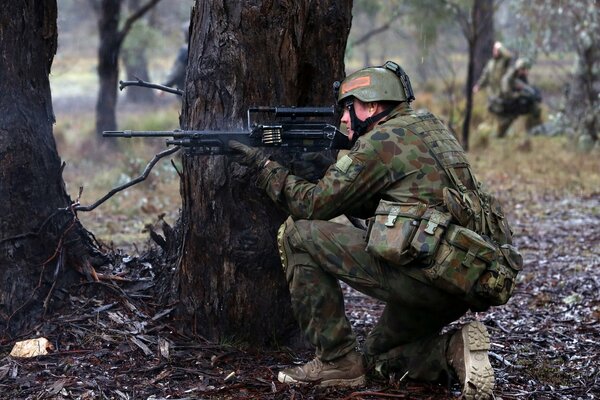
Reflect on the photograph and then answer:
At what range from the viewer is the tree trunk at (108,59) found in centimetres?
1402

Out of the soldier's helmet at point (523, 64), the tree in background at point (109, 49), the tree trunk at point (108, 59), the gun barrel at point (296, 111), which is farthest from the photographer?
the soldier's helmet at point (523, 64)

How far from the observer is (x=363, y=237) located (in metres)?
4.25

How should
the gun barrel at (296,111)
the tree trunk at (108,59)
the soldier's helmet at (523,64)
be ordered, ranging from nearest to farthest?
the gun barrel at (296,111)
the tree trunk at (108,59)
the soldier's helmet at (523,64)

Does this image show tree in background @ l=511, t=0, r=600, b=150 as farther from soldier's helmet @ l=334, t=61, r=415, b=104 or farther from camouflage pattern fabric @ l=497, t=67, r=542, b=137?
soldier's helmet @ l=334, t=61, r=415, b=104

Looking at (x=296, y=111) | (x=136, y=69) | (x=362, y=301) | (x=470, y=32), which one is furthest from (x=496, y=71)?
(x=136, y=69)

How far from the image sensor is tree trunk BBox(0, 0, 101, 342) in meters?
4.83

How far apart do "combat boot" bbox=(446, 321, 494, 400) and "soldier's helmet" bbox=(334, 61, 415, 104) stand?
1242 mm

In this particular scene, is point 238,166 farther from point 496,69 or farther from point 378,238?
point 496,69

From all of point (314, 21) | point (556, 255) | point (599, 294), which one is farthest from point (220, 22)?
point (556, 255)

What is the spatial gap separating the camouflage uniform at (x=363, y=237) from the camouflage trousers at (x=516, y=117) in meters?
13.0

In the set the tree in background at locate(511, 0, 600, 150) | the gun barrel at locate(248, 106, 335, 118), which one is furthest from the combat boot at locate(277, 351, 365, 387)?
the tree in background at locate(511, 0, 600, 150)

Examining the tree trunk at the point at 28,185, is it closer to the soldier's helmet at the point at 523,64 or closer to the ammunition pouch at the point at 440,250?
the ammunition pouch at the point at 440,250

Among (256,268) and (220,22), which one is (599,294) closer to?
(256,268)

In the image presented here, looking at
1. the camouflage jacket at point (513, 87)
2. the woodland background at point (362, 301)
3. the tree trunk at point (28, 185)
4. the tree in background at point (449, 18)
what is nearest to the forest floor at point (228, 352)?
the woodland background at point (362, 301)
